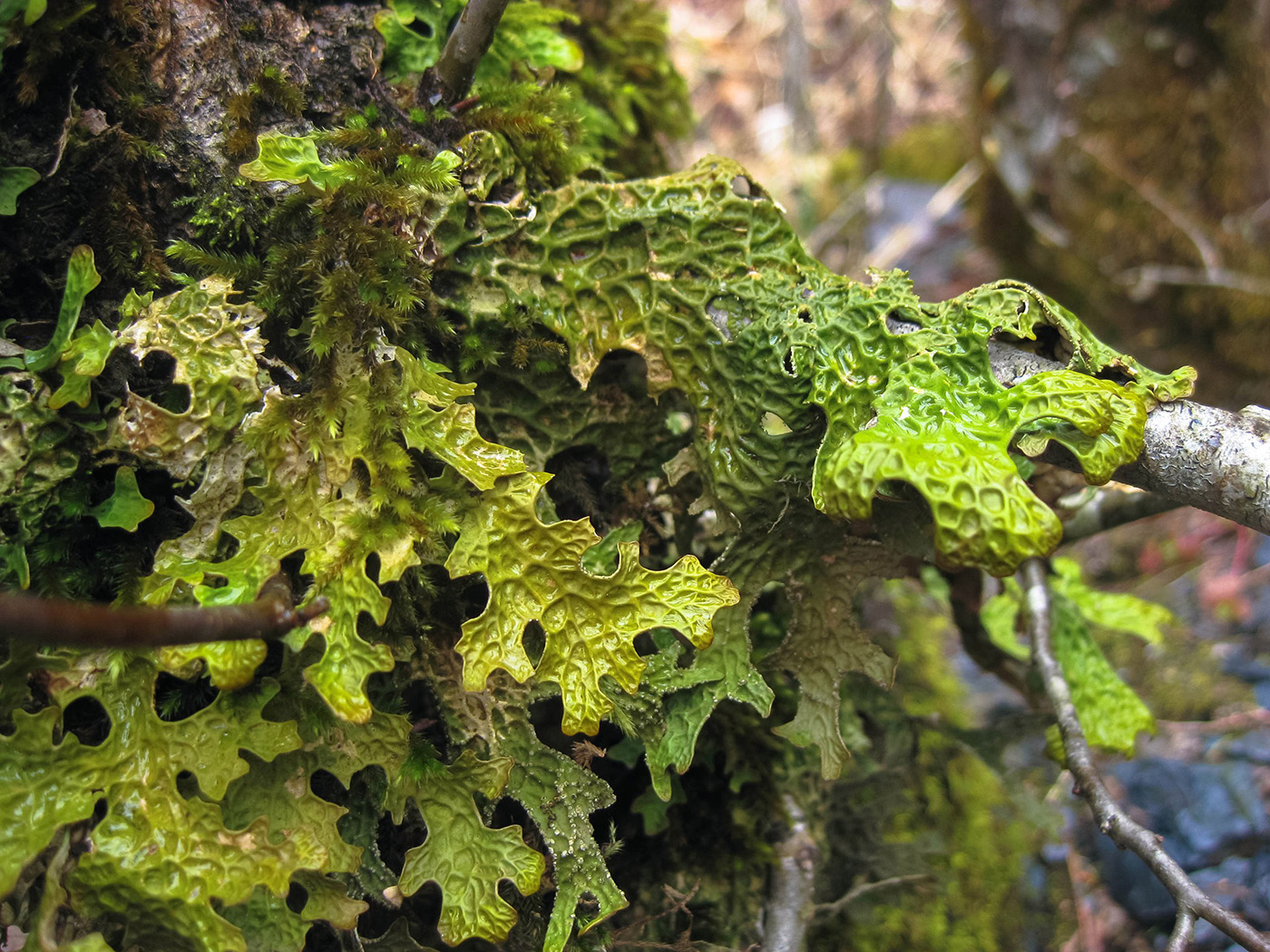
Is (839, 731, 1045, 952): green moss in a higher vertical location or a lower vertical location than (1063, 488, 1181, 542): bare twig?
lower

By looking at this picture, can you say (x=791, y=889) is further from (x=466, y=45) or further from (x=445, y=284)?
(x=466, y=45)

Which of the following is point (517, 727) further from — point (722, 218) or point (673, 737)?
point (722, 218)

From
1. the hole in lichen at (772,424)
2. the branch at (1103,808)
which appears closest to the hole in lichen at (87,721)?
the hole in lichen at (772,424)

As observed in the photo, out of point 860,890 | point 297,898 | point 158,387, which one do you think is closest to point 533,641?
point 297,898

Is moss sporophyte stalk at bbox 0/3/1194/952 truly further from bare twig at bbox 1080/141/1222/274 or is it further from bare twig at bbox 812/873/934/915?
bare twig at bbox 1080/141/1222/274

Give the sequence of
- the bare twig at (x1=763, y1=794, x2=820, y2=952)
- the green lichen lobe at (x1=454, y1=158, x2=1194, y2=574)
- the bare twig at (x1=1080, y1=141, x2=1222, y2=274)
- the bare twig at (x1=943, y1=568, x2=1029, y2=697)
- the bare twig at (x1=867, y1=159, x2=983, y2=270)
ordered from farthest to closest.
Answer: the bare twig at (x1=867, y1=159, x2=983, y2=270) < the bare twig at (x1=1080, y1=141, x2=1222, y2=274) < the bare twig at (x1=943, y1=568, x2=1029, y2=697) < the bare twig at (x1=763, y1=794, x2=820, y2=952) < the green lichen lobe at (x1=454, y1=158, x2=1194, y2=574)

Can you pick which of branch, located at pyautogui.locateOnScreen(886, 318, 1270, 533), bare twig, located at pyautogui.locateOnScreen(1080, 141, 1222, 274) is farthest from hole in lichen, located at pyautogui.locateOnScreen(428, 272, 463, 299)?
bare twig, located at pyautogui.locateOnScreen(1080, 141, 1222, 274)

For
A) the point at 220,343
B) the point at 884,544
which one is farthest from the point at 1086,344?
the point at 220,343
